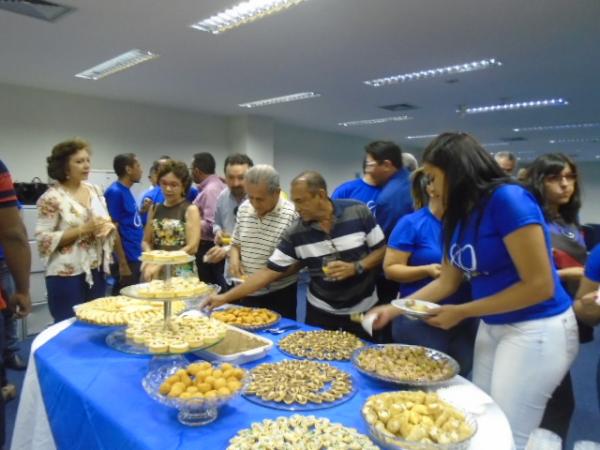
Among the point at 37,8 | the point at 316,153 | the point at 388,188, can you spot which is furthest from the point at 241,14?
the point at 316,153

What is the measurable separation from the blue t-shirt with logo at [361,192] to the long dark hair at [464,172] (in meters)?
1.26

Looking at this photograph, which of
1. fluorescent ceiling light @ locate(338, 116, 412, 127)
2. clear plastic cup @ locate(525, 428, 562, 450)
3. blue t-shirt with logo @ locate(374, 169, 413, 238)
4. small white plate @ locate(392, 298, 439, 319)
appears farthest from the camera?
fluorescent ceiling light @ locate(338, 116, 412, 127)

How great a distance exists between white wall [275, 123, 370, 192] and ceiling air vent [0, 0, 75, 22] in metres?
5.18

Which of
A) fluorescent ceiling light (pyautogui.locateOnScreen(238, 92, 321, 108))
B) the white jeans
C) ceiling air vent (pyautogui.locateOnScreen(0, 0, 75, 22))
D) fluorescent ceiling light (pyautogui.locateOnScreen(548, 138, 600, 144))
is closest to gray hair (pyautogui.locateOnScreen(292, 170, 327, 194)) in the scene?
the white jeans

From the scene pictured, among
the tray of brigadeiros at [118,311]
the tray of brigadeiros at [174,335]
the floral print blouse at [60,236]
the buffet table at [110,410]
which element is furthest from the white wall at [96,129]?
the tray of brigadeiros at [174,335]

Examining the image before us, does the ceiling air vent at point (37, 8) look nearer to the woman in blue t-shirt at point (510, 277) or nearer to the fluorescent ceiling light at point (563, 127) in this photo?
the woman in blue t-shirt at point (510, 277)

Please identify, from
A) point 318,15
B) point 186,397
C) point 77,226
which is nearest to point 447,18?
point 318,15

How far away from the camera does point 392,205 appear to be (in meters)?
2.46

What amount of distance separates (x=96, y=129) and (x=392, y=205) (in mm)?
5083

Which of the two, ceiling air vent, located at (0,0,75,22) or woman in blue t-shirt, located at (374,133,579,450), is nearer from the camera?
woman in blue t-shirt, located at (374,133,579,450)

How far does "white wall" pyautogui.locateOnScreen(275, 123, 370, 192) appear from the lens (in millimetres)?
8508

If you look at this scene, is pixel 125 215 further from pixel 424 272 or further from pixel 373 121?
pixel 373 121

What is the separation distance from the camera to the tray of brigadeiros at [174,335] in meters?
1.24

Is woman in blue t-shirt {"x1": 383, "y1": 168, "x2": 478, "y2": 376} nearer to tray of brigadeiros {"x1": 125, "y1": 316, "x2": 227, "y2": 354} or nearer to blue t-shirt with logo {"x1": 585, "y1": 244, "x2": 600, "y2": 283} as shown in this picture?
blue t-shirt with logo {"x1": 585, "y1": 244, "x2": 600, "y2": 283}
